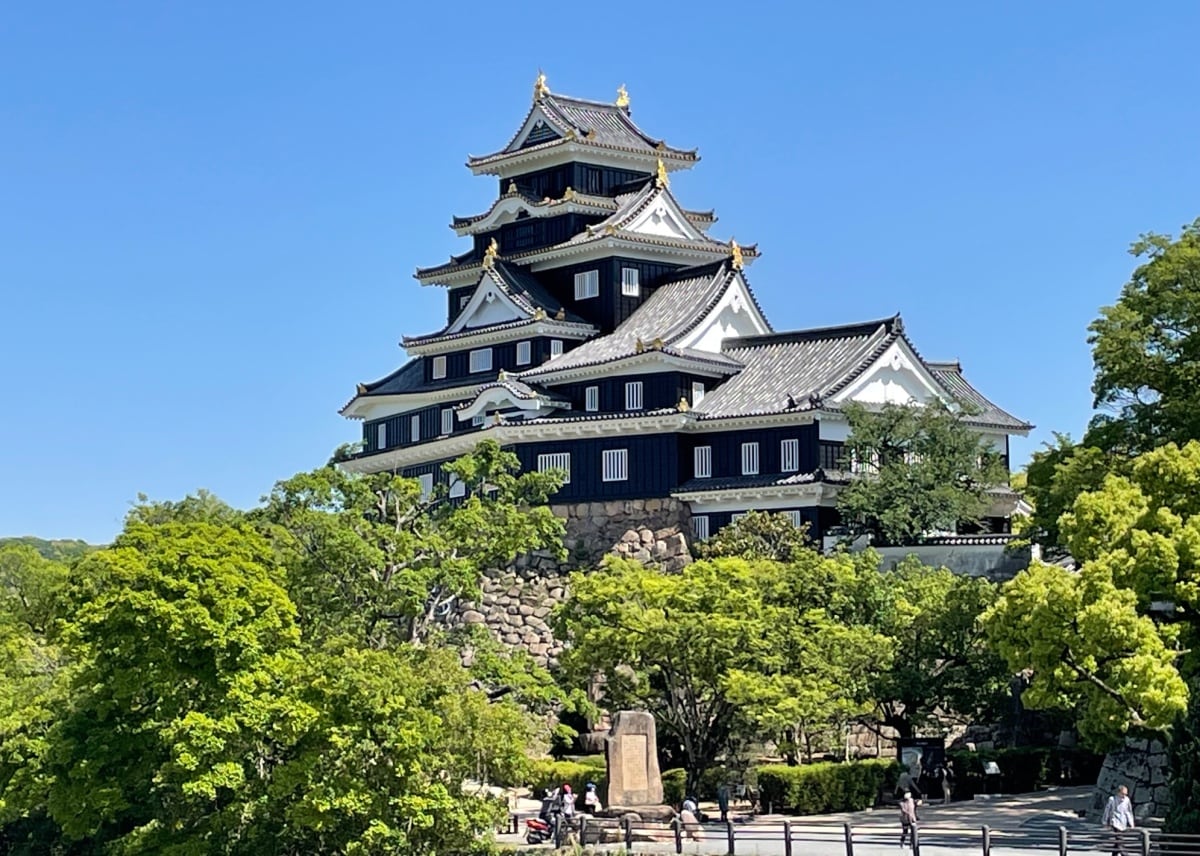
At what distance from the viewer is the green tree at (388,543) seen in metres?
41.1

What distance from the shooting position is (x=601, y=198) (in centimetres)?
6612

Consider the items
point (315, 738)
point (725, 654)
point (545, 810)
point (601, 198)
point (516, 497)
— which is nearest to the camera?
point (315, 738)

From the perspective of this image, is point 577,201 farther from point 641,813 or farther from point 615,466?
point 641,813

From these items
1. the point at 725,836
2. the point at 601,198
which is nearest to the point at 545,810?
the point at 725,836

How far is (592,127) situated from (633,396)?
1334 cm

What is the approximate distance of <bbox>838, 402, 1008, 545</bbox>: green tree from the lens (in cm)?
5350

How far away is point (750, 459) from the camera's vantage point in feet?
186

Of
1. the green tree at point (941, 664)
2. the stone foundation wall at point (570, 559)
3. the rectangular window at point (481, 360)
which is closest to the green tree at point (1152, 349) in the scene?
the green tree at point (941, 664)

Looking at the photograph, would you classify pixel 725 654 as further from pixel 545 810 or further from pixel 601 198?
pixel 601 198

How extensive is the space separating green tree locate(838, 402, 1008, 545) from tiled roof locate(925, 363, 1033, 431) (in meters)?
4.12

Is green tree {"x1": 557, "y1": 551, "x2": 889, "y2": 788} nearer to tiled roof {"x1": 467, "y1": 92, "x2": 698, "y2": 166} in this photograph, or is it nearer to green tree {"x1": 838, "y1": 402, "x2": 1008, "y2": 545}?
green tree {"x1": 838, "y1": 402, "x2": 1008, "y2": 545}

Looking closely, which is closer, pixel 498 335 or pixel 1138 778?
pixel 1138 778

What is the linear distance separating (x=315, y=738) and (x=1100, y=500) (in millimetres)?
15679

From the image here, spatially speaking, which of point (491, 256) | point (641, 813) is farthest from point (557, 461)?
point (641, 813)
